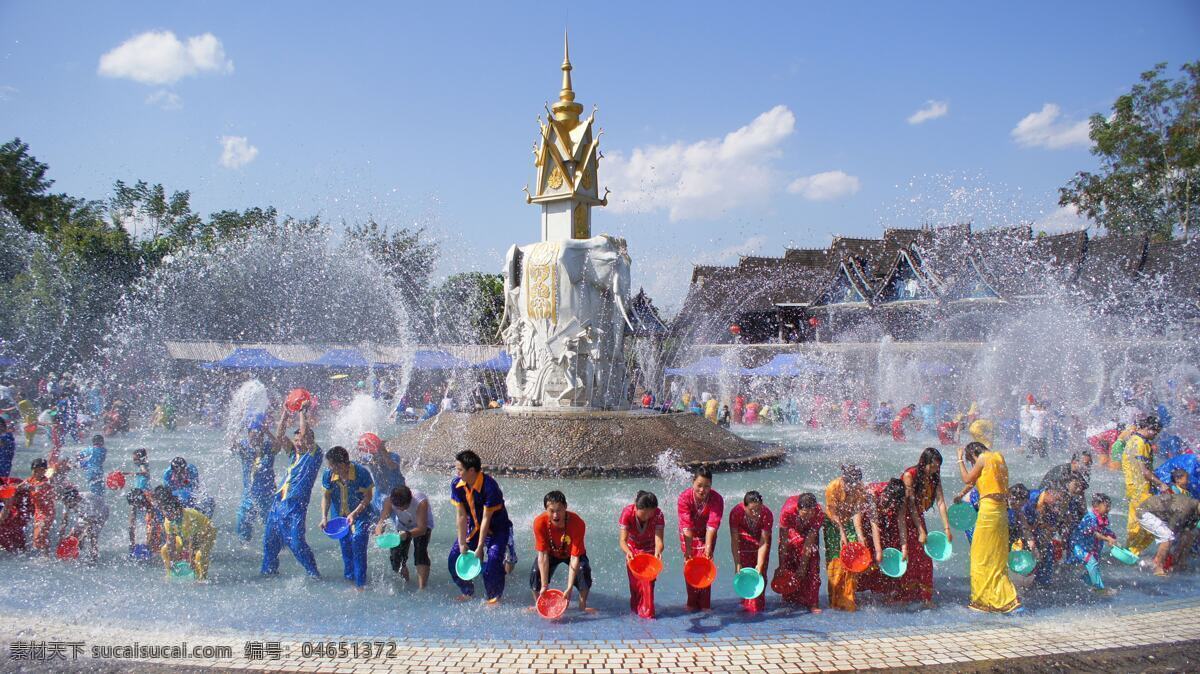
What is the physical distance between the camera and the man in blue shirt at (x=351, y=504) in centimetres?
689

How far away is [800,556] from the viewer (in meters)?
6.48

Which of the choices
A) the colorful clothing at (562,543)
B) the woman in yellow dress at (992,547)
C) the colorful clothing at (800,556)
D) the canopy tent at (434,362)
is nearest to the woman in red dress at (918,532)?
the woman in yellow dress at (992,547)

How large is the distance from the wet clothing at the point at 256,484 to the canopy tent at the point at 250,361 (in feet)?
69.9

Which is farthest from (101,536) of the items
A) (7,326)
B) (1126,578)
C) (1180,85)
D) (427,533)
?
(1180,85)

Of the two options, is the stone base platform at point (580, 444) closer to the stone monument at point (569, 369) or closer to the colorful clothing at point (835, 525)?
the stone monument at point (569, 369)

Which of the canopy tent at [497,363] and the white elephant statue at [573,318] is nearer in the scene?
the white elephant statue at [573,318]

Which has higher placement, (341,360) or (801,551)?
(341,360)

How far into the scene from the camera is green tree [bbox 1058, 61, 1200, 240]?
3409 centimetres

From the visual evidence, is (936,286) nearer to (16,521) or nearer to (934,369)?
(934,369)

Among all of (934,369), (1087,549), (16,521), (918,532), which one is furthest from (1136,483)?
(934,369)

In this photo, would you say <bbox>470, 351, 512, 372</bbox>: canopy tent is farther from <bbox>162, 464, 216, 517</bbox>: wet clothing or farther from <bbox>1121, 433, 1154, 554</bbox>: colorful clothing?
<bbox>1121, 433, 1154, 554</bbox>: colorful clothing

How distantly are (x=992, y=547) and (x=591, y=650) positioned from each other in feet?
11.2

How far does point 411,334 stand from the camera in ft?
123

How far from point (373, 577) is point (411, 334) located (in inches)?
1229
